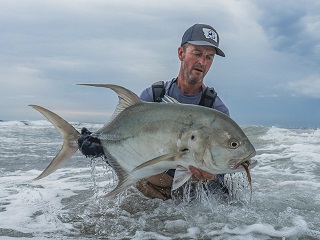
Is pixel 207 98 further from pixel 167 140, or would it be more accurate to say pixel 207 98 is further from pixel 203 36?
pixel 167 140

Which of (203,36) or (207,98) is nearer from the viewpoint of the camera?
(203,36)

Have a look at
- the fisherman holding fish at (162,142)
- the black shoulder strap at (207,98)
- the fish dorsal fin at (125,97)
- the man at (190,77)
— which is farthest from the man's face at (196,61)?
the fish dorsal fin at (125,97)

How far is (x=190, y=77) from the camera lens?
4457 millimetres

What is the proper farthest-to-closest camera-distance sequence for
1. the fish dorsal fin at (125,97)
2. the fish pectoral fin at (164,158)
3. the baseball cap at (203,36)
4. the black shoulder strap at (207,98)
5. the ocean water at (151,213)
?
1. the black shoulder strap at (207,98)
2. the baseball cap at (203,36)
3. the ocean water at (151,213)
4. the fish dorsal fin at (125,97)
5. the fish pectoral fin at (164,158)

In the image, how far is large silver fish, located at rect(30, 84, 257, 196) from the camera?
283 centimetres

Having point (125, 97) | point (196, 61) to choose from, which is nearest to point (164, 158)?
point (125, 97)

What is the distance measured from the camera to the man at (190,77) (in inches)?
169

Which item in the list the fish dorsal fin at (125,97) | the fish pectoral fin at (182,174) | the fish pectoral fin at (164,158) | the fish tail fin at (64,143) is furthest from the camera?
the fish tail fin at (64,143)

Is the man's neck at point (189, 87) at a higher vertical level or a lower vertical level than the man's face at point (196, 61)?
lower

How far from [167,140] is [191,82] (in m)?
1.68

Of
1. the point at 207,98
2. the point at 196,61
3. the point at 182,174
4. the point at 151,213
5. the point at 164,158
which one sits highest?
the point at 196,61

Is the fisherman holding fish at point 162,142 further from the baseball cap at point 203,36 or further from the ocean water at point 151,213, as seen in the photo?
the baseball cap at point 203,36

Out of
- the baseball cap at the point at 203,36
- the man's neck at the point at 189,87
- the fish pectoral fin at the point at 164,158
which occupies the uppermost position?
the baseball cap at the point at 203,36

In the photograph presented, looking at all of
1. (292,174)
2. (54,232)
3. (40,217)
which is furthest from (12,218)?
(292,174)
